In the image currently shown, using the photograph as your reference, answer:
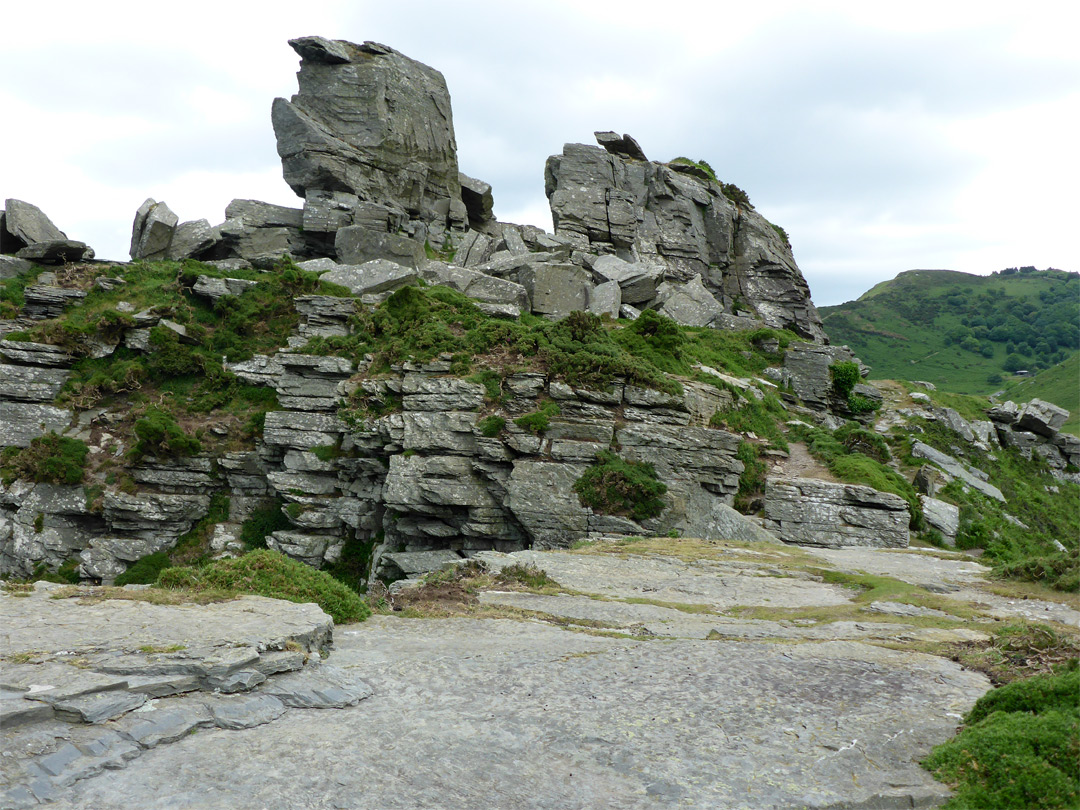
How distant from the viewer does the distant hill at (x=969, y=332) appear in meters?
124

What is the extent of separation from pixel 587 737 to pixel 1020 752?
4148mm

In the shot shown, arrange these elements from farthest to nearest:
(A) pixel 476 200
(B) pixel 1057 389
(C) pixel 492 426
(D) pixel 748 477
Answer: (B) pixel 1057 389 → (A) pixel 476 200 → (D) pixel 748 477 → (C) pixel 492 426

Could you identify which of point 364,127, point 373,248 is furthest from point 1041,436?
point 364,127

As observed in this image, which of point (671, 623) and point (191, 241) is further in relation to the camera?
point (191, 241)

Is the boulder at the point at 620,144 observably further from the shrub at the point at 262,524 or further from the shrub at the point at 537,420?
the shrub at the point at 262,524

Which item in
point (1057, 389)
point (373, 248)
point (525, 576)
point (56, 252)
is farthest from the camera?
point (1057, 389)

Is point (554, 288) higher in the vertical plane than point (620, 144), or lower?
lower

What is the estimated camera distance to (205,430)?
30.8 meters

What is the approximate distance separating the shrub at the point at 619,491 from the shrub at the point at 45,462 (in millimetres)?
22663

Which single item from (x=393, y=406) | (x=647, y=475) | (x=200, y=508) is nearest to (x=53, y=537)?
(x=200, y=508)

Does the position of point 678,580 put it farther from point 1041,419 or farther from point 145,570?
point 1041,419

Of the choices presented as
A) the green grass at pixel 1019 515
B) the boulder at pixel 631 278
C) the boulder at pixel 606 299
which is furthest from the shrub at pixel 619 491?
the boulder at pixel 631 278

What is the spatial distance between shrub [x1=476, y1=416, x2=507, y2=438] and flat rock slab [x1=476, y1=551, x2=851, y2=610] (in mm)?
7310

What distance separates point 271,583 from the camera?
39.0ft
